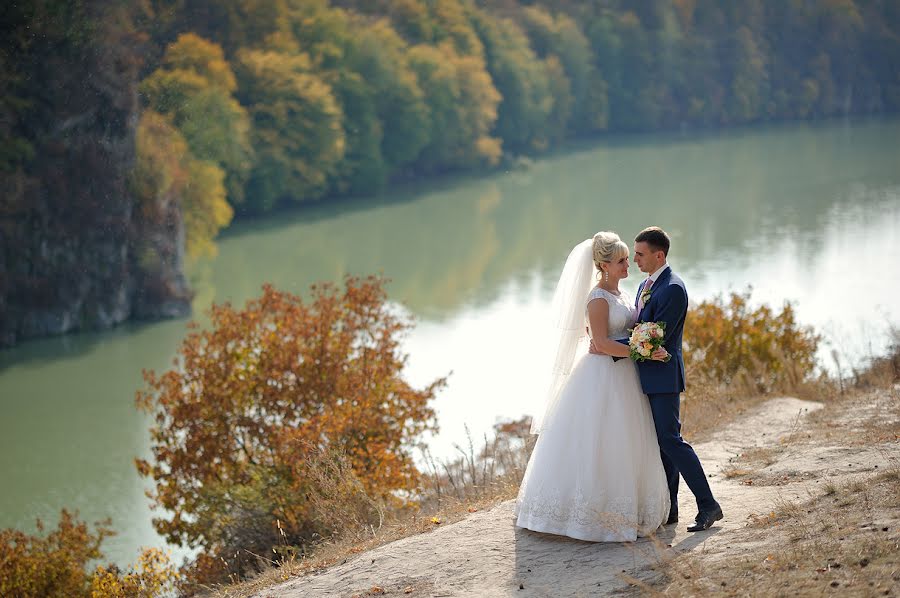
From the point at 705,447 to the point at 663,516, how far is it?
10.2 ft

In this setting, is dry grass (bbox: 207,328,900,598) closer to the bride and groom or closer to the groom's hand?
the bride and groom

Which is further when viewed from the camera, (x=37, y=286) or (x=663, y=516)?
(x=37, y=286)

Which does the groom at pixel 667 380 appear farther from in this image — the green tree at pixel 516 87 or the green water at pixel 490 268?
the green tree at pixel 516 87

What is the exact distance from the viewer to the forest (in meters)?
29.9

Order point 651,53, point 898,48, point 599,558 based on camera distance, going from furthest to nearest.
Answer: point 898,48 < point 651,53 < point 599,558

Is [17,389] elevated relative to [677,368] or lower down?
lower down

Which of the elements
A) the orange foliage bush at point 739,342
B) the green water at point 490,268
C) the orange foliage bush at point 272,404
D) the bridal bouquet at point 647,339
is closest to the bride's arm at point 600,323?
the bridal bouquet at point 647,339

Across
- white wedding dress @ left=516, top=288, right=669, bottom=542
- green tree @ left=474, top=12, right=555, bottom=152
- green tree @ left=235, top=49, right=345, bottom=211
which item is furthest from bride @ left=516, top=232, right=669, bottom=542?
green tree @ left=474, top=12, right=555, bottom=152

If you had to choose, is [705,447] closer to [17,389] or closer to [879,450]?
[879,450]

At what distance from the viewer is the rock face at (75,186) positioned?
29.0 metres

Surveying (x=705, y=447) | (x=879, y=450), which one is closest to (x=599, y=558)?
(x=879, y=450)

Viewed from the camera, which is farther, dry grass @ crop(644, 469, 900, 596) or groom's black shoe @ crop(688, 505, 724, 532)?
groom's black shoe @ crop(688, 505, 724, 532)

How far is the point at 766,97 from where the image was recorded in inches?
3061

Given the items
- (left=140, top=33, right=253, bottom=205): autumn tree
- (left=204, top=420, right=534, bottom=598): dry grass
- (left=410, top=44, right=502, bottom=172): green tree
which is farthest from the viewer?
(left=410, top=44, right=502, bottom=172): green tree
